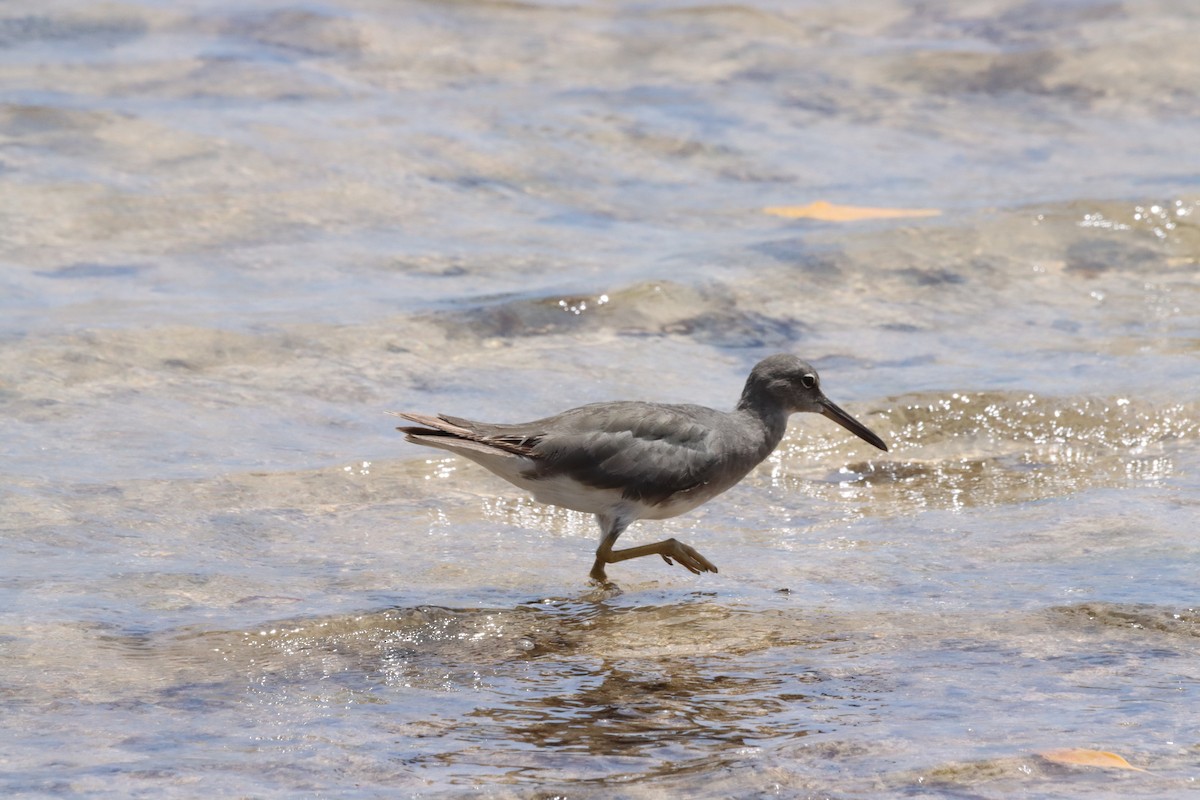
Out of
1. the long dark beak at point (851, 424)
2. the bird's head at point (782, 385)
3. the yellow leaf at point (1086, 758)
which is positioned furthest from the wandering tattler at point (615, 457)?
the yellow leaf at point (1086, 758)

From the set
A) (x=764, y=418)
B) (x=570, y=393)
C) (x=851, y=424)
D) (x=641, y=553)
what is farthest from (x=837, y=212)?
(x=641, y=553)

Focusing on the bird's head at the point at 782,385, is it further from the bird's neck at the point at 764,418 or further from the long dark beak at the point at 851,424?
the long dark beak at the point at 851,424

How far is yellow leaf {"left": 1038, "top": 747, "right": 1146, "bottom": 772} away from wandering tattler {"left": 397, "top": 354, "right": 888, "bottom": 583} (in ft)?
6.43

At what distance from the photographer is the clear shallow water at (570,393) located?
15.9ft

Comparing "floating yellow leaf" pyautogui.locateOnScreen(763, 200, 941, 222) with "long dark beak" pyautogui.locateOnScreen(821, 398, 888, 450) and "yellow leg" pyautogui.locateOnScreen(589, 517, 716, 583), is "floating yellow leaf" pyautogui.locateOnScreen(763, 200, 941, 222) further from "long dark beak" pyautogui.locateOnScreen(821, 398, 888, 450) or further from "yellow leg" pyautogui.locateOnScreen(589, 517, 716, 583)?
"yellow leg" pyautogui.locateOnScreen(589, 517, 716, 583)

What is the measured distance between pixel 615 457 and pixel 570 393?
2.15 meters

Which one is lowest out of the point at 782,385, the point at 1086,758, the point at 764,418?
the point at 1086,758

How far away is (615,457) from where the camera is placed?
20.8 ft

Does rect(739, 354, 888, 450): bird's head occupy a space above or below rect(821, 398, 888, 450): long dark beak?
above

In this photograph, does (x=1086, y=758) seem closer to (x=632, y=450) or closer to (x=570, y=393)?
(x=632, y=450)

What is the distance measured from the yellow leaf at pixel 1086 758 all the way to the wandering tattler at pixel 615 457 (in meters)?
1.96

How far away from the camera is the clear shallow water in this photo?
4.86m

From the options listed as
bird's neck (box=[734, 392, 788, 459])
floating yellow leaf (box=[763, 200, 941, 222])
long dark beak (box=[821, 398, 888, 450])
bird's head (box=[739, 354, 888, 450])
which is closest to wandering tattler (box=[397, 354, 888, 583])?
bird's neck (box=[734, 392, 788, 459])

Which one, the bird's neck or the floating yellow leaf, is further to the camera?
the floating yellow leaf
